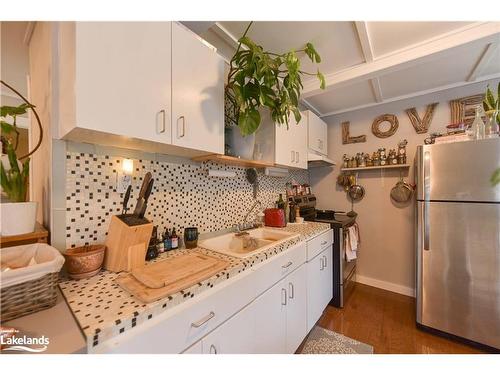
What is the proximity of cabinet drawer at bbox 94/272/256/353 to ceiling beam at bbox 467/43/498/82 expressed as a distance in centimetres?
241

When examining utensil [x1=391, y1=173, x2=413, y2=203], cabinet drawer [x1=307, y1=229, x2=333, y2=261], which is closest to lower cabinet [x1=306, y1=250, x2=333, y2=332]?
cabinet drawer [x1=307, y1=229, x2=333, y2=261]

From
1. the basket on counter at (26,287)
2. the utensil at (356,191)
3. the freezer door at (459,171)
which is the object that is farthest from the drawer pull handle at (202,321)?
the utensil at (356,191)

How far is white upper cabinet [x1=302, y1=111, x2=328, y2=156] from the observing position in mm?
2302

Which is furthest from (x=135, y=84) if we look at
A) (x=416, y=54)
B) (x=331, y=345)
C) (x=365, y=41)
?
(x=331, y=345)

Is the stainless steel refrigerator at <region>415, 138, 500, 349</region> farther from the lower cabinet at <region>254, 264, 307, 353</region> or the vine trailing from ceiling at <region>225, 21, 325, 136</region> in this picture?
the vine trailing from ceiling at <region>225, 21, 325, 136</region>

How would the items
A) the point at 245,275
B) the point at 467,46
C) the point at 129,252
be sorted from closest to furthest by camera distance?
the point at 129,252 < the point at 245,275 < the point at 467,46

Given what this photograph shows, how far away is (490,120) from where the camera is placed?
5.06 ft

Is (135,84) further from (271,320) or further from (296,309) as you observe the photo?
(296,309)

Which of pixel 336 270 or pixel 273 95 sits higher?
pixel 273 95

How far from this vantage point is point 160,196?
1.22 meters
